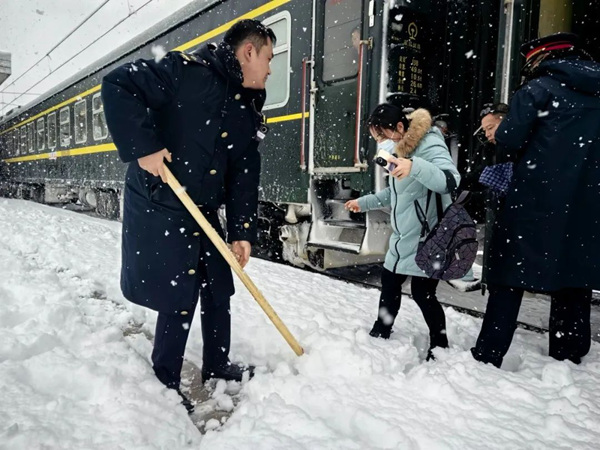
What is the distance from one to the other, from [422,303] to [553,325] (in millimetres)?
745

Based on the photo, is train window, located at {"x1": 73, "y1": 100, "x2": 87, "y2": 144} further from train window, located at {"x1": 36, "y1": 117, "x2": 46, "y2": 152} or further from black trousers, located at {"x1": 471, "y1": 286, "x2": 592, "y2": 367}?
black trousers, located at {"x1": 471, "y1": 286, "x2": 592, "y2": 367}

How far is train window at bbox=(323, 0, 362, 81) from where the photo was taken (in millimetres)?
4348

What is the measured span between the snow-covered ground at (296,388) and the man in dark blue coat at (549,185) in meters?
0.41

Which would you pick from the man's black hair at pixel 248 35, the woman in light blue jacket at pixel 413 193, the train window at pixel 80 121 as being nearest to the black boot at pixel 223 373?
the woman in light blue jacket at pixel 413 193

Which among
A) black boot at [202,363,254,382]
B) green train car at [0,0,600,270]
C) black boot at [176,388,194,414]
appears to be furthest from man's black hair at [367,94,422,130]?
black boot at [176,388,194,414]

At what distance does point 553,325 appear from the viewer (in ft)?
8.79

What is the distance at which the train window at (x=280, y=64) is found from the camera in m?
5.01

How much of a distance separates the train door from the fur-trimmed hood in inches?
61.5

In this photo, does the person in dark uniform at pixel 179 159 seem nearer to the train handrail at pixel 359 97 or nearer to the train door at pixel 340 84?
the train handrail at pixel 359 97

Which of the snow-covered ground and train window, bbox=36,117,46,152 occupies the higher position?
train window, bbox=36,117,46,152

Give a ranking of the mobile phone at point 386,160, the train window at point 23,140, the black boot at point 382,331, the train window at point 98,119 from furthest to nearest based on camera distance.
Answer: the train window at point 23,140, the train window at point 98,119, the black boot at point 382,331, the mobile phone at point 386,160

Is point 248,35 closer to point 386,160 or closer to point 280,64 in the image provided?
point 386,160

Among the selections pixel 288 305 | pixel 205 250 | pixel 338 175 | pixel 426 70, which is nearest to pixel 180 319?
pixel 205 250

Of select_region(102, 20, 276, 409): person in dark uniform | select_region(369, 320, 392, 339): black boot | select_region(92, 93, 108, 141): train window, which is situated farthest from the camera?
select_region(92, 93, 108, 141): train window
